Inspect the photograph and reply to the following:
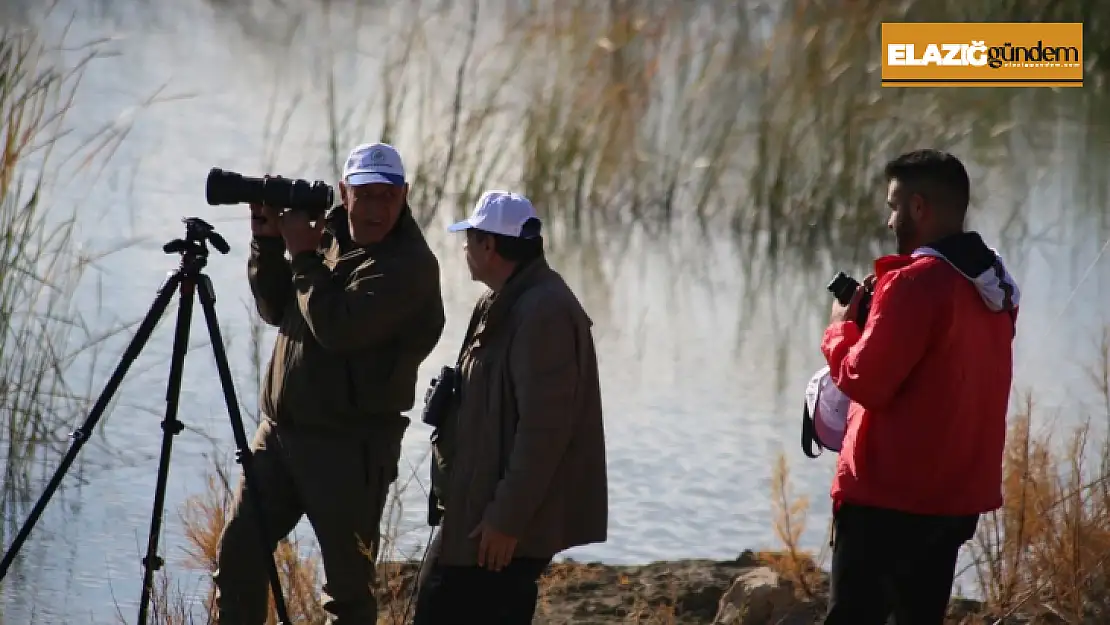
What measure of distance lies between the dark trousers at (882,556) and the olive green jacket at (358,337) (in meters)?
1.01

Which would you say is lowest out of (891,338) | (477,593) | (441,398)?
(477,593)

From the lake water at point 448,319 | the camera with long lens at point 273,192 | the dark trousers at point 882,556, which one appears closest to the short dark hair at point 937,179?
the dark trousers at point 882,556

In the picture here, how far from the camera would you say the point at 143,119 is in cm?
1252

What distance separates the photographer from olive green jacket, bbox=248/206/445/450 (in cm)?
398

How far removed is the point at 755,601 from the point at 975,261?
1710mm

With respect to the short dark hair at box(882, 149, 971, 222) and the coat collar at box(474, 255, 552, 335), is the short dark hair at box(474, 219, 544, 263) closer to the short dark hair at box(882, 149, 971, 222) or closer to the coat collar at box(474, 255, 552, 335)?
the coat collar at box(474, 255, 552, 335)

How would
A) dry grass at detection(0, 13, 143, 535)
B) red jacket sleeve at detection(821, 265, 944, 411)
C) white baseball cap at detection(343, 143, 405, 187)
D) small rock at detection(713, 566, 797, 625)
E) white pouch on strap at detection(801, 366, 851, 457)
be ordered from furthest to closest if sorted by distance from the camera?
dry grass at detection(0, 13, 143, 535), small rock at detection(713, 566, 797, 625), white baseball cap at detection(343, 143, 405, 187), white pouch on strap at detection(801, 366, 851, 457), red jacket sleeve at detection(821, 265, 944, 411)

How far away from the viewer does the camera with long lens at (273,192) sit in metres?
4.08

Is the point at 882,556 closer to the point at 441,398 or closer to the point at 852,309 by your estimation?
the point at 852,309

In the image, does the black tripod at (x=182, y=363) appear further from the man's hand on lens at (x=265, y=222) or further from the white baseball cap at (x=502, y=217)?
the white baseball cap at (x=502, y=217)

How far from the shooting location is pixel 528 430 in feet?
11.9

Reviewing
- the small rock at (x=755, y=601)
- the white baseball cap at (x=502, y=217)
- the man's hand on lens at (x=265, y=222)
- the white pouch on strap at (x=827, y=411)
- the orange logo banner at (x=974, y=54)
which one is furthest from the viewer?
the orange logo banner at (x=974, y=54)

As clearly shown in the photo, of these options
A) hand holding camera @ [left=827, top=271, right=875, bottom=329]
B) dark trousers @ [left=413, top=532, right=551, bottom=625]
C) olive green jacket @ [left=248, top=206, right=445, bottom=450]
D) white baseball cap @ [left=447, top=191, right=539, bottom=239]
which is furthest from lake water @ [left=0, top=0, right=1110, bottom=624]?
hand holding camera @ [left=827, top=271, right=875, bottom=329]

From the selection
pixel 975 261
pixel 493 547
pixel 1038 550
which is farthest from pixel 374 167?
pixel 1038 550
